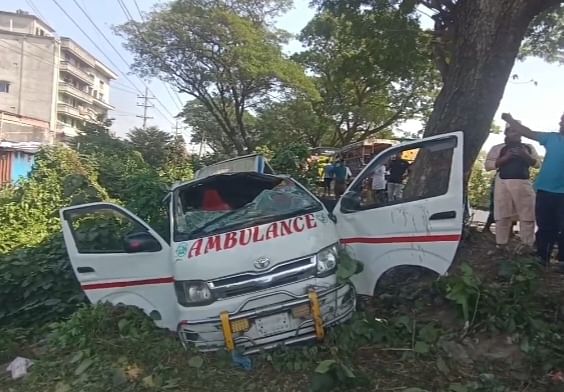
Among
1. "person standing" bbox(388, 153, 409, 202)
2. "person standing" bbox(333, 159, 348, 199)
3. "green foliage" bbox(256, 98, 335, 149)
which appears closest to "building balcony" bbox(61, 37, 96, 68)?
"green foliage" bbox(256, 98, 335, 149)

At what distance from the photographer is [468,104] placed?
6.62 m

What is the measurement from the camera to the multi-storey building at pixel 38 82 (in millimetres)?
39416

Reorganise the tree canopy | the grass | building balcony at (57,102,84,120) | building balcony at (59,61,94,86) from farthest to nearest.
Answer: building balcony at (59,61,94,86), building balcony at (57,102,84,120), the tree canopy, the grass

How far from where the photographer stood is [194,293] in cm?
421

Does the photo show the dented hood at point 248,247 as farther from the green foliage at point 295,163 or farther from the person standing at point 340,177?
the person standing at point 340,177

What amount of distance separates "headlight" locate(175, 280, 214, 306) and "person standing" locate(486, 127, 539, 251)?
12.1ft

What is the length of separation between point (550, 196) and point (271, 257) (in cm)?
303

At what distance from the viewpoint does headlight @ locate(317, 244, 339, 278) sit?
4195 mm

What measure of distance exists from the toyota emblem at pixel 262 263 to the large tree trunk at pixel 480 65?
113 inches

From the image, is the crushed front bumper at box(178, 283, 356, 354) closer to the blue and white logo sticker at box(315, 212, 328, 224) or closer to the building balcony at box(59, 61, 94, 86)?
the blue and white logo sticker at box(315, 212, 328, 224)

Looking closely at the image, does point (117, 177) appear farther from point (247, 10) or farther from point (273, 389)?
point (247, 10)

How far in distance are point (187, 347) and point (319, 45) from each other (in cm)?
2560

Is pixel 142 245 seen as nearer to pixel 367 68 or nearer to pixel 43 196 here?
pixel 43 196

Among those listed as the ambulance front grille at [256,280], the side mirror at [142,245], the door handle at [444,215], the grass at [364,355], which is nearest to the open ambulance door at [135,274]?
the side mirror at [142,245]
